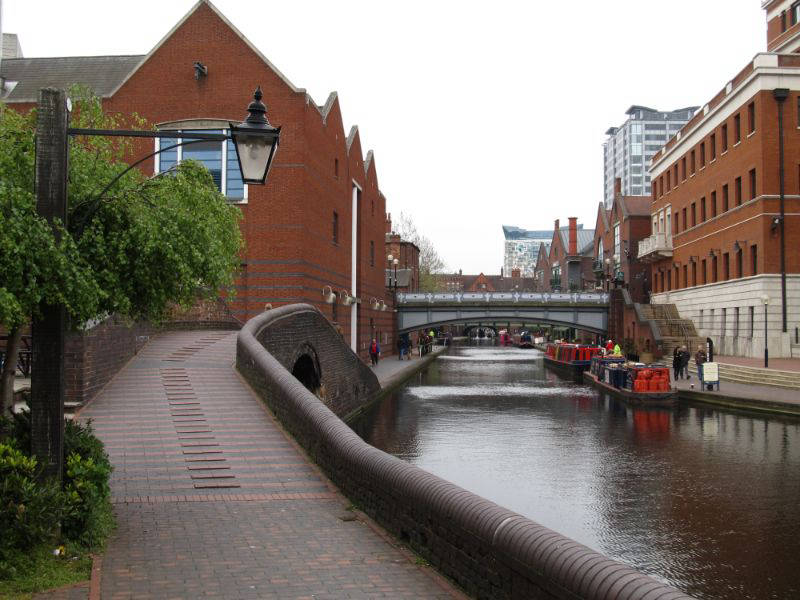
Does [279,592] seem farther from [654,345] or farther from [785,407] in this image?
[654,345]

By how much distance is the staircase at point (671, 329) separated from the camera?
141ft

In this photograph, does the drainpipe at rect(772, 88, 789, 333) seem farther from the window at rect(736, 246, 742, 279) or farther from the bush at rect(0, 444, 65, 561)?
the bush at rect(0, 444, 65, 561)

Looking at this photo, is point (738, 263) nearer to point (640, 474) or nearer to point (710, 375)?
point (710, 375)

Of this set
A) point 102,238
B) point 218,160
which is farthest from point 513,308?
point 102,238

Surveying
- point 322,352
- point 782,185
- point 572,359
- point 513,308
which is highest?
point 782,185

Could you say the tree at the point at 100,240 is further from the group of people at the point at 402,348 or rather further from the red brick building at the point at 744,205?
the group of people at the point at 402,348

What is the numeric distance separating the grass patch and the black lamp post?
0.67m

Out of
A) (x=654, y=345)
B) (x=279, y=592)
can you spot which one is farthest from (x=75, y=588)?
(x=654, y=345)

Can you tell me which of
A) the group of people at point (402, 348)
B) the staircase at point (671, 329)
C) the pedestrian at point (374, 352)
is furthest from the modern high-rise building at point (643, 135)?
the pedestrian at point (374, 352)

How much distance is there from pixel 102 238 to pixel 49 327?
38.2 inches

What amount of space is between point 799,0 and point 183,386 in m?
41.6

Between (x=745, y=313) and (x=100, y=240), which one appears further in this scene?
(x=745, y=313)

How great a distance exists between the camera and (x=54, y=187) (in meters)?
6.61

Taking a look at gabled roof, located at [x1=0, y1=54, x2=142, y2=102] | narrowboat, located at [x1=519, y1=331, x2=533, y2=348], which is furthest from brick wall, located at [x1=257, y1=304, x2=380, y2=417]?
narrowboat, located at [x1=519, y1=331, x2=533, y2=348]
